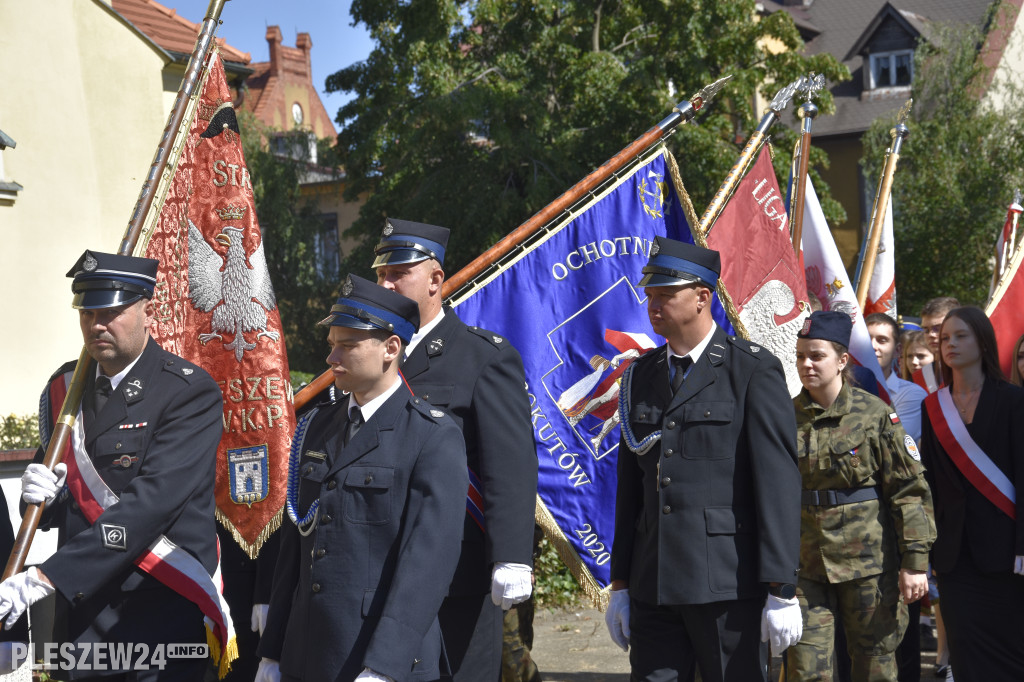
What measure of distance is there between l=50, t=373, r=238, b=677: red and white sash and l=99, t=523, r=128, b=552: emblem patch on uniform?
0.13 meters

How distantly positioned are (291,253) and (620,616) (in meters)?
20.1

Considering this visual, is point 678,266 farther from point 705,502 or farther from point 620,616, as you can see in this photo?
point 620,616

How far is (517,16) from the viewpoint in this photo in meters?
19.6

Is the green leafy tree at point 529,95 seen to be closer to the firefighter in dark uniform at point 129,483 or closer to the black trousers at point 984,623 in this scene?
the black trousers at point 984,623

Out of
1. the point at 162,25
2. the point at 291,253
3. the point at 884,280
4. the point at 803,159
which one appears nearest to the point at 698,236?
the point at 803,159

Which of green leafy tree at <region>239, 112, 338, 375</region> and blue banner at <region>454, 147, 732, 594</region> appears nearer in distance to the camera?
blue banner at <region>454, 147, 732, 594</region>

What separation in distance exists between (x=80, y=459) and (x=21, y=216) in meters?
9.34

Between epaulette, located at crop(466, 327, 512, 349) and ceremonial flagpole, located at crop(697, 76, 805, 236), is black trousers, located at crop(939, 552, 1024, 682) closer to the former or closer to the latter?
ceremonial flagpole, located at crop(697, 76, 805, 236)

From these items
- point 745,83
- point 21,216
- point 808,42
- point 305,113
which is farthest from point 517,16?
point 305,113

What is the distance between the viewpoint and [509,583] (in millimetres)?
3545

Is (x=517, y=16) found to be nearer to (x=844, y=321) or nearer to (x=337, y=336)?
(x=844, y=321)

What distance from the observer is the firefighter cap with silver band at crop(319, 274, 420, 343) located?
3.18m

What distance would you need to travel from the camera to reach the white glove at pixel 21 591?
3.54 metres

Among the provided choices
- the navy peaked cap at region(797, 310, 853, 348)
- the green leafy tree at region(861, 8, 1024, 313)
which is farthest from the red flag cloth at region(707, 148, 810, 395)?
the green leafy tree at region(861, 8, 1024, 313)
